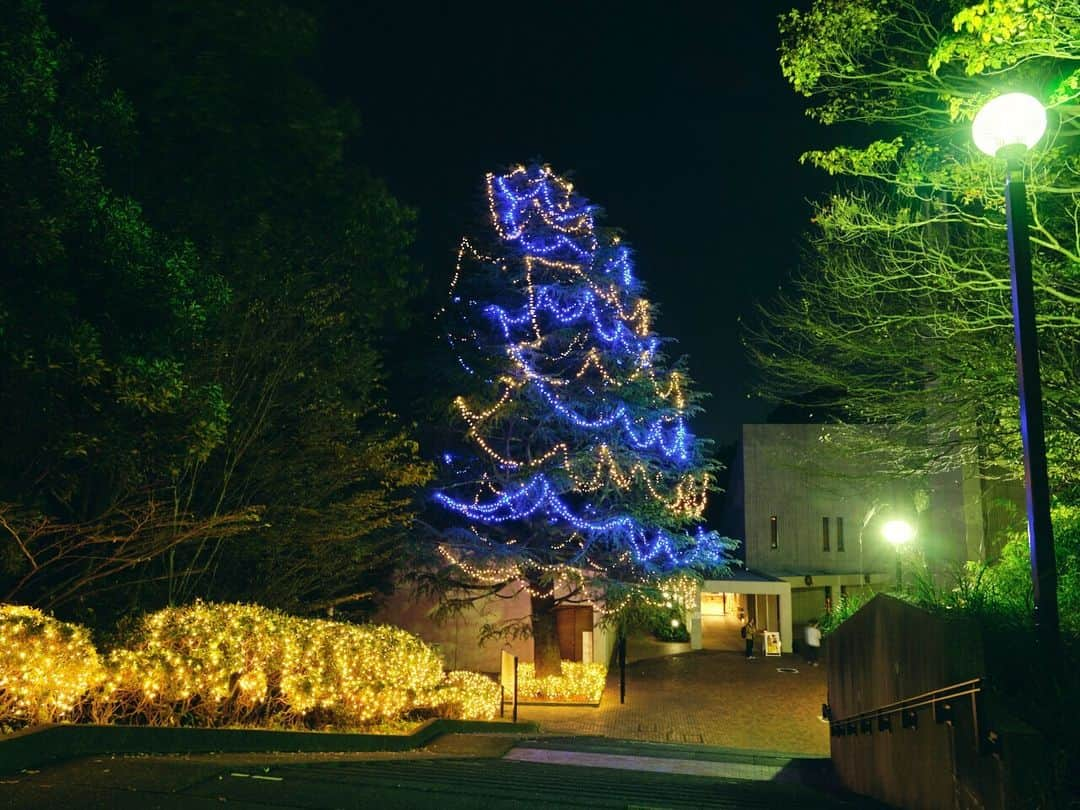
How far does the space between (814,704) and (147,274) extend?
17.2 m

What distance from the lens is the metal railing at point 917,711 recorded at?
543cm

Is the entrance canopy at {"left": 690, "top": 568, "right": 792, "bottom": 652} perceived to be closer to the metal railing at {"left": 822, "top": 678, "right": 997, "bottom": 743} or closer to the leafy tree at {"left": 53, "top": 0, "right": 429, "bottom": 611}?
the leafy tree at {"left": 53, "top": 0, "right": 429, "bottom": 611}

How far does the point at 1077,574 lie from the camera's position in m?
9.20

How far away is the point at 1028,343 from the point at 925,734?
2.98m

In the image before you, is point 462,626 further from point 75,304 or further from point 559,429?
point 75,304

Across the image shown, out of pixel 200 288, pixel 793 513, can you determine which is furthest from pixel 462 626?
pixel 793 513

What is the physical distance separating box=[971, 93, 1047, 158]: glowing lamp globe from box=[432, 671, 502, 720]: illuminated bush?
10.6m

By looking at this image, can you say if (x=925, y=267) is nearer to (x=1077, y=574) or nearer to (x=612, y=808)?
(x=1077, y=574)

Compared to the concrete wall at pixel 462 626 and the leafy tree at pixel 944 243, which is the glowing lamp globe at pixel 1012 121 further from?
the concrete wall at pixel 462 626

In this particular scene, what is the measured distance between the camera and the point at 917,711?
702 cm

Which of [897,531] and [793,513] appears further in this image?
[793,513]

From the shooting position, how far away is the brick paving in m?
16.2

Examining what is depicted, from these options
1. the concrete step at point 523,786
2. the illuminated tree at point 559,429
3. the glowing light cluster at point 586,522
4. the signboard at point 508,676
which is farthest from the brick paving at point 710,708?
the concrete step at point 523,786

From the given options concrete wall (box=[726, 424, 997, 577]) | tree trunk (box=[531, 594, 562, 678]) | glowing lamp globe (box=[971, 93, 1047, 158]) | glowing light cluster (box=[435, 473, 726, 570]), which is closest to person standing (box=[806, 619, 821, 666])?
concrete wall (box=[726, 424, 997, 577])
